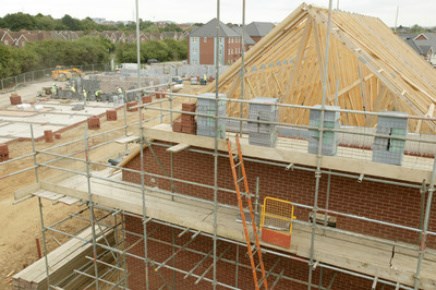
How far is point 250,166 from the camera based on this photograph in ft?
31.2

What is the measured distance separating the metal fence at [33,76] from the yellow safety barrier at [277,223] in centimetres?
5332

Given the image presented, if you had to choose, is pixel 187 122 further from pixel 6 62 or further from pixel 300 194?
pixel 6 62

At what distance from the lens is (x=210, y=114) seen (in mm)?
8625

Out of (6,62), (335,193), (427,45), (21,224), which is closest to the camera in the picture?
(335,193)

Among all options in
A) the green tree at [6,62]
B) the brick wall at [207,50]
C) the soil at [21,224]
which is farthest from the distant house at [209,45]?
the soil at [21,224]

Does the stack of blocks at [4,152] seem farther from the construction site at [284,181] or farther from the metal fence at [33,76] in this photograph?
the metal fence at [33,76]

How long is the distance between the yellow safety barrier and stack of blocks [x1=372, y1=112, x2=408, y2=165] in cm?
195

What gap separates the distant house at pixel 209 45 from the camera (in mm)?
66438

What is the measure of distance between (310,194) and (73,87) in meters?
39.7

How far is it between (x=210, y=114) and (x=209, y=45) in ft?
213

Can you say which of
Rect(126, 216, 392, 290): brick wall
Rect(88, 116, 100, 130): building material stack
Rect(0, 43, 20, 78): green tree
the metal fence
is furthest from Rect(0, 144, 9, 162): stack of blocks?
Rect(0, 43, 20, 78): green tree

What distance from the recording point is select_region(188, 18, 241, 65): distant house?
218 feet

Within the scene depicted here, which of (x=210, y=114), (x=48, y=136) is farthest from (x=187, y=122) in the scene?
(x=48, y=136)

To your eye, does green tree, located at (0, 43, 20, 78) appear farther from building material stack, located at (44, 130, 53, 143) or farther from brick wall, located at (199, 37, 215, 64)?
building material stack, located at (44, 130, 53, 143)
